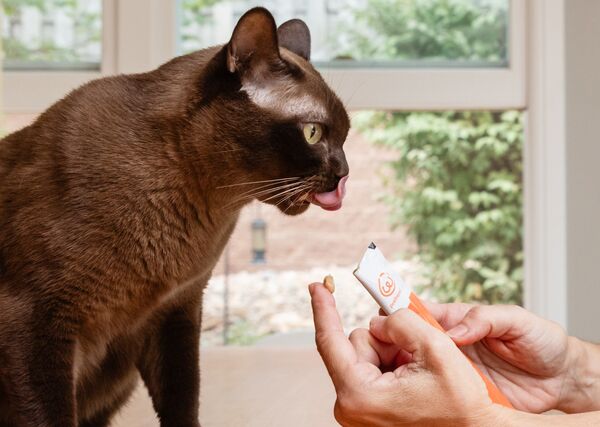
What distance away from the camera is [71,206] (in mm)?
997

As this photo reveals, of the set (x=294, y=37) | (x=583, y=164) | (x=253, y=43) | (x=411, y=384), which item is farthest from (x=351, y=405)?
(x=583, y=164)

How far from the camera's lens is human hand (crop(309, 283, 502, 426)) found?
858 millimetres

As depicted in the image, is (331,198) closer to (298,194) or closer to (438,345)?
(298,194)

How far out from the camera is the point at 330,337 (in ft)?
3.10

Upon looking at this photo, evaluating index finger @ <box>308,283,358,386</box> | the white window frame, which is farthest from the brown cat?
the white window frame

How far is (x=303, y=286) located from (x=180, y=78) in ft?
7.48

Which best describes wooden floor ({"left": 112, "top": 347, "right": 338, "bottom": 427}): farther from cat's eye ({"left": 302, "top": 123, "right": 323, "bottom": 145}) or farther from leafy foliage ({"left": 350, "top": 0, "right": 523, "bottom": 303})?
leafy foliage ({"left": 350, "top": 0, "right": 523, "bottom": 303})

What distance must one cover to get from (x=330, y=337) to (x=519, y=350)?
1.20 feet

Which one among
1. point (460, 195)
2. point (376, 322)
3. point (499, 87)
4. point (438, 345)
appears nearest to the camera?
point (438, 345)

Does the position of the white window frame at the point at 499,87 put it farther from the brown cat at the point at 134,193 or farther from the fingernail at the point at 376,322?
the fingernail at the point at 376,322

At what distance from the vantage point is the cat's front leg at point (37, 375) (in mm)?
975

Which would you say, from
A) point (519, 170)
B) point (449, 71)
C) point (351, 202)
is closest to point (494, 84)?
point (449, 71)

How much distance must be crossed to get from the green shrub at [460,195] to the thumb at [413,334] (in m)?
2.12

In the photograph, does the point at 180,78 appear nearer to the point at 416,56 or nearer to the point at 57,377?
the point at 57,377
